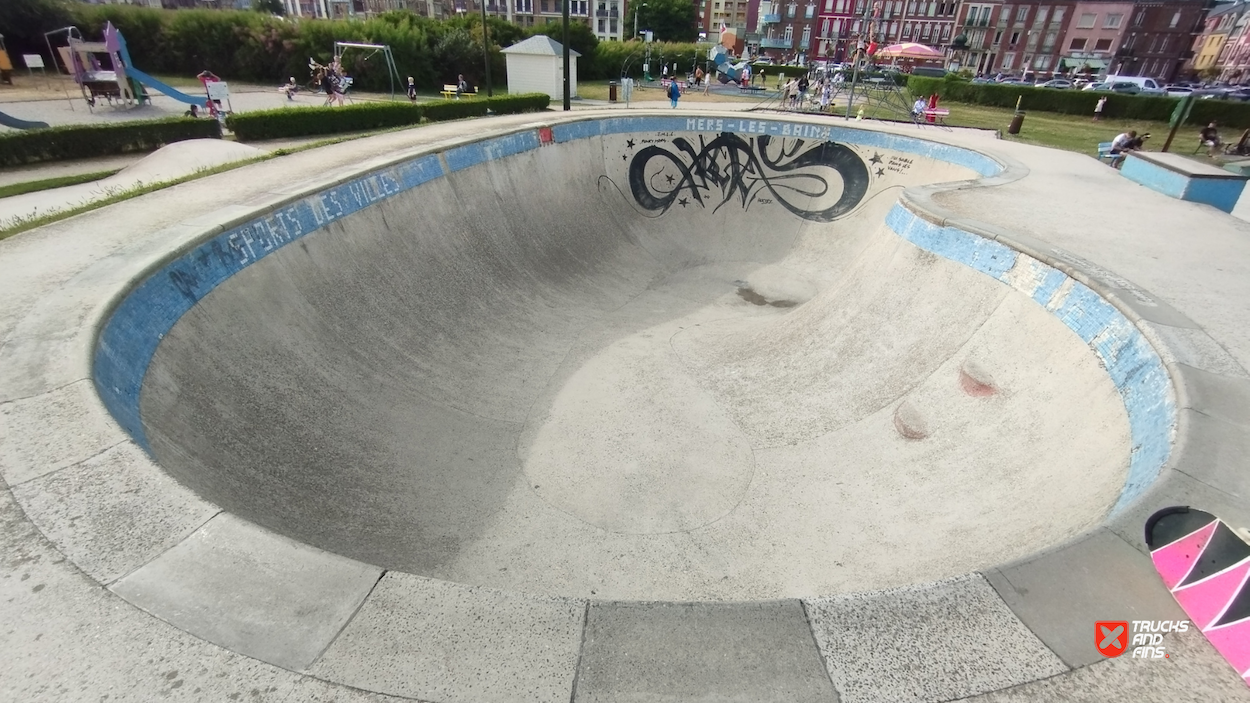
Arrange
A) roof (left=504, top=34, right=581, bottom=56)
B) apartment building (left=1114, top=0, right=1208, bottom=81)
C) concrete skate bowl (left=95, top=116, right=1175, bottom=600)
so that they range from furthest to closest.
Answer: apartment building (left=1114, top=0, right=1208, bottom=81), roof (left=504, top=34, right=581, bottom=56), concrete skate bowl (left=95, top=116, right=1175, bottom=600)

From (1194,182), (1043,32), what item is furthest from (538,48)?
(1043,32)

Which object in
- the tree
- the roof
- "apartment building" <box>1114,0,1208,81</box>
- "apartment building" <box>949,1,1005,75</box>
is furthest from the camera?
the tree

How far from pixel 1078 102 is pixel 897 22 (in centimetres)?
4935

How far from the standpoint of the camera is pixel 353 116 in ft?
64.6

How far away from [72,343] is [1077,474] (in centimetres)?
919

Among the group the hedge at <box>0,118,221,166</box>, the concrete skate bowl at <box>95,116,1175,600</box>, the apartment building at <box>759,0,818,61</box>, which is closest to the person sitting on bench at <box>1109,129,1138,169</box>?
the concrete skate bowl at <box>95,116,1175,600</box>

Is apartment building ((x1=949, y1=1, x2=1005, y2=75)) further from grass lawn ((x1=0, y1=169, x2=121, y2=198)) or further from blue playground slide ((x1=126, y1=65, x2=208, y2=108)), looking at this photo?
grass lawn ((x1=0, y1=169, x2=121, y2=198))

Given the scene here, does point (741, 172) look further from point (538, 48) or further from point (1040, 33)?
point (1040, 33)

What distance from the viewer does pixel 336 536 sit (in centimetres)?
550

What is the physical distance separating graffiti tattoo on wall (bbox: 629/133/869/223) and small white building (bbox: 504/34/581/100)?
13629 millimetres

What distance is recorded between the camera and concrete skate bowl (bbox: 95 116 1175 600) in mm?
5617

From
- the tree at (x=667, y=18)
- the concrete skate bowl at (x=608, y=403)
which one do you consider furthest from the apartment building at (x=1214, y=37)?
the concrete skate bowl at (x=608, y=403)

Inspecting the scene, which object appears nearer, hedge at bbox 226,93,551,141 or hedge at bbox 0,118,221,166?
hedge at bbox 0,118,221,166

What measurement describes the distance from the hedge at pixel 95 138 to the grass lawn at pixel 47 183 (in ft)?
7.98
